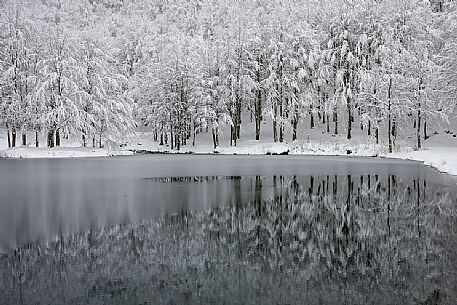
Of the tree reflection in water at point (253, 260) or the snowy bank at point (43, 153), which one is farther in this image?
the snowy bank at point (43, 153)

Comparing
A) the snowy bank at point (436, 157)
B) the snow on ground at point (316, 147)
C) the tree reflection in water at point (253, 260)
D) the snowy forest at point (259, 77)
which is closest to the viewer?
the tree reflection in water at point (253, 260)

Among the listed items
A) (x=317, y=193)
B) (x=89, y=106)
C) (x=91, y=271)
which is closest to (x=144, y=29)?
(x=89, y=106)

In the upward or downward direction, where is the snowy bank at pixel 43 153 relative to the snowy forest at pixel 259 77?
downward

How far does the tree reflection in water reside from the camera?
646 centimetres

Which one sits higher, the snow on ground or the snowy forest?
the snowy forest

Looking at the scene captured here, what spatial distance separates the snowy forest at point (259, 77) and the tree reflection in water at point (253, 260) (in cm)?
3255

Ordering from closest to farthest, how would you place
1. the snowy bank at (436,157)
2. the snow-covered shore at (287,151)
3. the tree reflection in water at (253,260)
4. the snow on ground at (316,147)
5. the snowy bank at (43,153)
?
the tree reflection in water at (253,260)
the snowy bank at (436,157)
the snow-covered shore at (287,151)
the snow on ground at (316,147)
the snowy bank at (43,153)

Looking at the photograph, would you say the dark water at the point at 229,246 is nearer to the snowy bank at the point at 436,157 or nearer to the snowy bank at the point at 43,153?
the snowy bank at the point at 436,157

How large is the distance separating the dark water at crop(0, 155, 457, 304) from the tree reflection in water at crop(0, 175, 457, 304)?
26 millimetres

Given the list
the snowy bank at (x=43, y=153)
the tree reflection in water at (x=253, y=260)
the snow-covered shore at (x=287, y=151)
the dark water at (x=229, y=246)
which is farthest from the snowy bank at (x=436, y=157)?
the snowy bank at (x=43, y=153)

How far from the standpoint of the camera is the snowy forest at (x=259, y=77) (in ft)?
149

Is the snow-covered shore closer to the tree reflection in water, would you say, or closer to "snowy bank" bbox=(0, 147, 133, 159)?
"snowy bank" bbox=(0, 147, 133, 159)

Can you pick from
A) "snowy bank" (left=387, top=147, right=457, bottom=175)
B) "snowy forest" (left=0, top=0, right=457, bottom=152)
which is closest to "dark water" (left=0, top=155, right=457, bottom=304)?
"snowy bank" (left=387, top=147, right=457, bottom=175)

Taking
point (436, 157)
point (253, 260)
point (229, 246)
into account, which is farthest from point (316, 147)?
point (253, 260)
